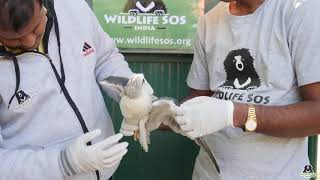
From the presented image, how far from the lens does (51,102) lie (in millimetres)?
1741

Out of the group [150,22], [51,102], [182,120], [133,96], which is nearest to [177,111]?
[182,120]

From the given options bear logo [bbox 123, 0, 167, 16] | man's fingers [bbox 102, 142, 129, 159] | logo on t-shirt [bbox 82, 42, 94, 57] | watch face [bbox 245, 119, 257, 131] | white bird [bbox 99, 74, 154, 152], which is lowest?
man's fingers [bbox 102, 142, 129, 159]

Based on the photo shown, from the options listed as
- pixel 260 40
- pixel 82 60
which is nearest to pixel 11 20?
pixel 82 60

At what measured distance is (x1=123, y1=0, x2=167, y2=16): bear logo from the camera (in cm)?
250

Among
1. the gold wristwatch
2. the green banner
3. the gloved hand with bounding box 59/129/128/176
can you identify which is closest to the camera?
the gloved hand with bounding box 59/129/128/176

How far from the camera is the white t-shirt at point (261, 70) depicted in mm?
1756

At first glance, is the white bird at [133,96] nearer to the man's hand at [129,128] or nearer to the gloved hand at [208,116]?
the man's hand at [129,128]

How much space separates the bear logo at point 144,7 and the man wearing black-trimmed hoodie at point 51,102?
630 millimetres

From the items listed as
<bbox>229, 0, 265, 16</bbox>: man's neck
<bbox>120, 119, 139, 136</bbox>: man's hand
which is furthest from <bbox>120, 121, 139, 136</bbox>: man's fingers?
<bbox>229, 0, 265, 16</bbox>: man's neck

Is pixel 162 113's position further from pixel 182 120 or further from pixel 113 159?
pixel 113 159

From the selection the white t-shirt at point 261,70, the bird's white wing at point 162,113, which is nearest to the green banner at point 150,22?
the white t-shirt at point 261,70

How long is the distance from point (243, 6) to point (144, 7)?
70cm

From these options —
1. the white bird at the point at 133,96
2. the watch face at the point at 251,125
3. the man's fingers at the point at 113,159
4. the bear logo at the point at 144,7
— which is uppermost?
the bear logo at the point at 144,7

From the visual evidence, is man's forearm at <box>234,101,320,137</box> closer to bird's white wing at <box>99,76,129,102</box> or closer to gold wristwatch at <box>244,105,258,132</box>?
gold wristwatch at <box>244,105,258,132</box>
